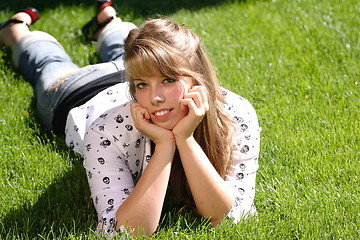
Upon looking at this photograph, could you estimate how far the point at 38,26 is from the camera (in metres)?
5.37

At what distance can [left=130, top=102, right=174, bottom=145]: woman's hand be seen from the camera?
9.21 feet

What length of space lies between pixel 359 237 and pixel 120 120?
1.27m

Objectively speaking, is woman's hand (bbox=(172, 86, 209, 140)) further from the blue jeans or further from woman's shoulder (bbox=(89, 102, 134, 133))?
the blue jeans

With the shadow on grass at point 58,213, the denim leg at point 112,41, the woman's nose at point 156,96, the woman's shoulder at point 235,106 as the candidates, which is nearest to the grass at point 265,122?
the shadow on grass at point 58,213

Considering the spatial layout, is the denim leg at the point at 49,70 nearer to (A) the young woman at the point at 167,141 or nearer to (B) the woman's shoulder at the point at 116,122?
(A) the young woman at the point at 167,141

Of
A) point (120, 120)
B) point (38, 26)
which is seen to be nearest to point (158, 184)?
point (120, 120)

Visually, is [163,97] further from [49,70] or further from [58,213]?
[49,70]

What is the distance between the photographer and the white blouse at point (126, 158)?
2938 millimetres

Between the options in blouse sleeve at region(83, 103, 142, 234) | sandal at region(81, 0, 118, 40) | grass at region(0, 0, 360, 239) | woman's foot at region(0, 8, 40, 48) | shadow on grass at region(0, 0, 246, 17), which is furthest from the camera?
shadow on grass at region(0, 0, 246, 17)

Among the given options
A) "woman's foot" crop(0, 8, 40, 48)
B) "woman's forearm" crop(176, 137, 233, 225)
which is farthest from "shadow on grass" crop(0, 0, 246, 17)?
"woman's forearm" crop(176, 137, 233, 225)

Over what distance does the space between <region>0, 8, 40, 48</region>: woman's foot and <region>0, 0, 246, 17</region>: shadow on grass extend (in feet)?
2.56

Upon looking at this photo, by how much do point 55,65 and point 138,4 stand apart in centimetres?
180

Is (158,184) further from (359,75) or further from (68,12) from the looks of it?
(68,12)

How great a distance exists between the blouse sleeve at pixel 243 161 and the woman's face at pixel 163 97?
406mm
